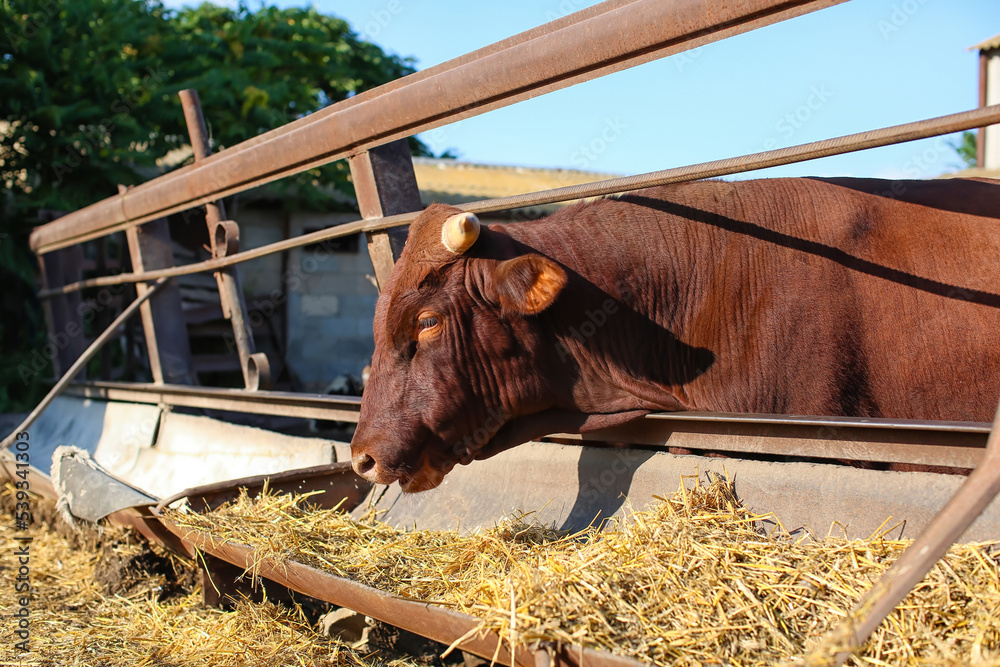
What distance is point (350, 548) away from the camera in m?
3.09

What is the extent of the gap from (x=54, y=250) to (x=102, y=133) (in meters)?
4.25

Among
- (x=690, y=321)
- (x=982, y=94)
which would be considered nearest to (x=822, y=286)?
(x=690, y=321)

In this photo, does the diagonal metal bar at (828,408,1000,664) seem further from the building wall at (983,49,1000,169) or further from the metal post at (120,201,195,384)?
the building wall at (983,49,1000,169)

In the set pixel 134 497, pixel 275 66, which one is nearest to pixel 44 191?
pixel 275 66

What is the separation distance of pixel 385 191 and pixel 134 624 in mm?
2336

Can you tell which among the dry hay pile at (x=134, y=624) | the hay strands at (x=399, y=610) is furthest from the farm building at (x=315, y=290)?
the hay strands at (x=399, y=610)

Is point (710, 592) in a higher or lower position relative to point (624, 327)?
lower

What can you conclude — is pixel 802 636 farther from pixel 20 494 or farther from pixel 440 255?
pixel 20 494

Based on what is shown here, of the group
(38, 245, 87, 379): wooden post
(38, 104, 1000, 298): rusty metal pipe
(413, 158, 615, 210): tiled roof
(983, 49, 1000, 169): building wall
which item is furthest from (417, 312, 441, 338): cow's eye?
(983, 49, 1000, 169): building wall

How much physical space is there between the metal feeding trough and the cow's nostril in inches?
15.3

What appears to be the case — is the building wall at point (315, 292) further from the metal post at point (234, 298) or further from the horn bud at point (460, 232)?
the horn bud at point (460, 232)

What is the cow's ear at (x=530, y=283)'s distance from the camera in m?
2.73

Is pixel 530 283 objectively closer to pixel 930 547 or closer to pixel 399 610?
pixel 399 610

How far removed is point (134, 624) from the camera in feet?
11.8
